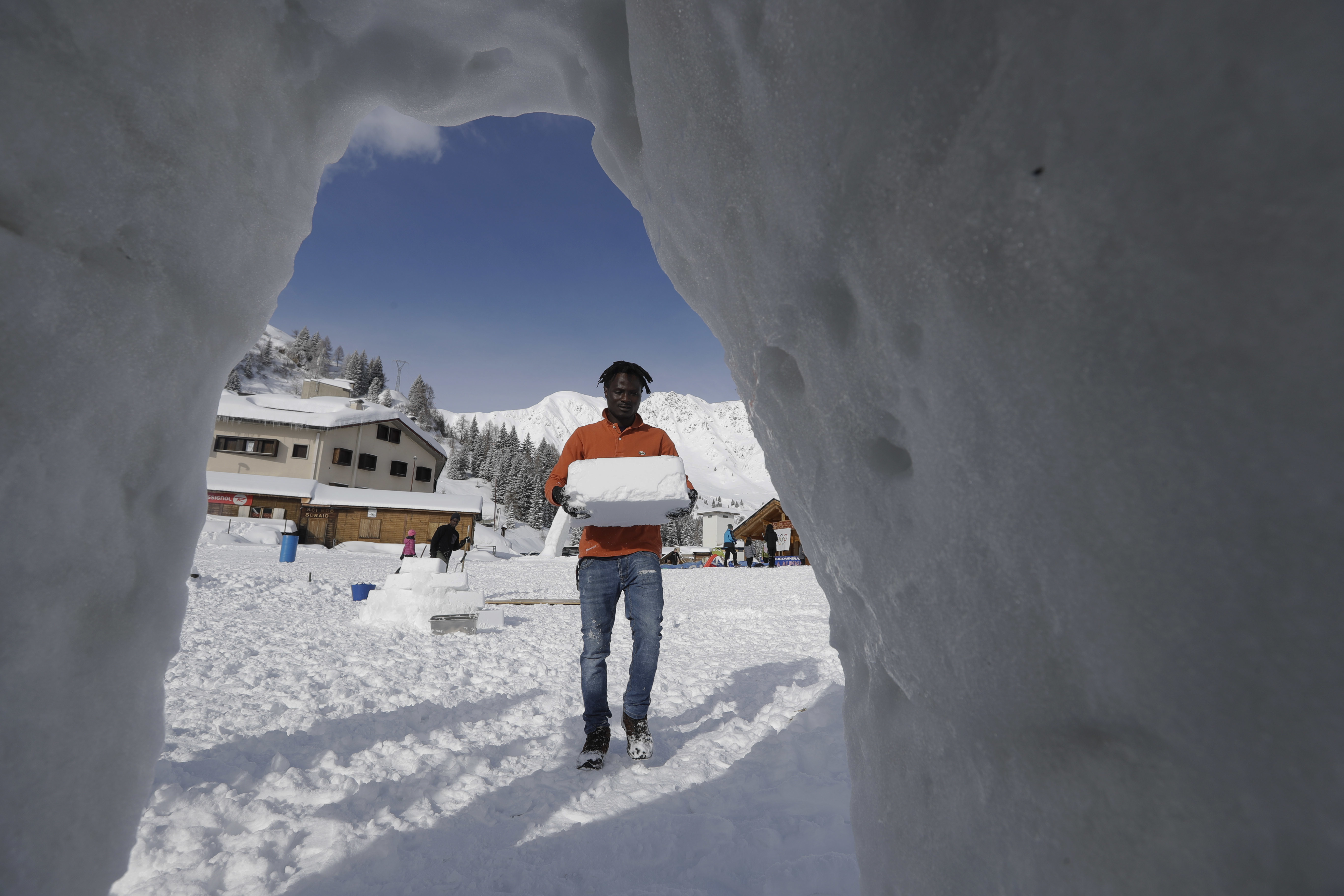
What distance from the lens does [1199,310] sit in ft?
2.05

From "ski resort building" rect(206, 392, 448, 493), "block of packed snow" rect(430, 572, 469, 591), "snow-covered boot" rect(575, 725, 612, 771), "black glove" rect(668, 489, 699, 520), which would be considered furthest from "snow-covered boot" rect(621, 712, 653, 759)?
"ski resort building" rect(206, 392, 448, 493)

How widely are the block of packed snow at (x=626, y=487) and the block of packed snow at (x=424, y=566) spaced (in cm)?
512

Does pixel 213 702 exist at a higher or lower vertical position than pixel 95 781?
lower

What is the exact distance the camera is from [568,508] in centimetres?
296

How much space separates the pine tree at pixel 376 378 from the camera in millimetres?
86625

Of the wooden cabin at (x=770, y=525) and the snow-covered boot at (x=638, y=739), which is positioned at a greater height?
the wooden cabin at (x=770, y=525)

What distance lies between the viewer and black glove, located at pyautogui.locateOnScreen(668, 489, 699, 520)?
10.1ft

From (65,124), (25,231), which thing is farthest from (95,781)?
(65,124)

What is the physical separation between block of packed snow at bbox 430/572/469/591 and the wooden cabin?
916 inches

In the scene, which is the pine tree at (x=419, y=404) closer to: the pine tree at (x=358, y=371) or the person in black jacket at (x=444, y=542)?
the pine tree at (x=358, y=371)

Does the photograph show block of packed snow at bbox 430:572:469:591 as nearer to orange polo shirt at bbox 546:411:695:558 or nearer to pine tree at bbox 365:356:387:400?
orange polo shirt at bbox 546:411:695:558

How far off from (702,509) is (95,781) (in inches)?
2457

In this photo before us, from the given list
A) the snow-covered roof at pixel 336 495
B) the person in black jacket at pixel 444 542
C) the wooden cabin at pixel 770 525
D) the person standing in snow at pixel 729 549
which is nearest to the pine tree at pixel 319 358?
the snow-covered roof at pixel 336 495

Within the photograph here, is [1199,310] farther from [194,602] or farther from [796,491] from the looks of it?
[194,602]
